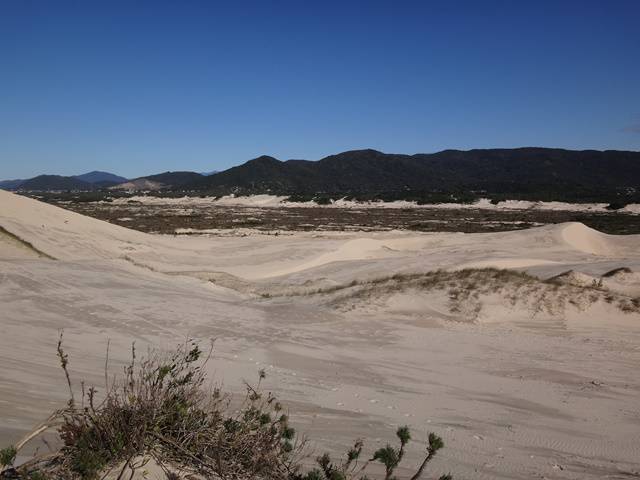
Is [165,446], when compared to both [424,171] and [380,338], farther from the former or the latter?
[424,171]

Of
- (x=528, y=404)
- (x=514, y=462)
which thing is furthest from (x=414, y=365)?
(x=514, y=462)

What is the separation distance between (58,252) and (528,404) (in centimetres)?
1812

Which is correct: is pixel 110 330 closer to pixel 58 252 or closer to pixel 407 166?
pixel 58 252

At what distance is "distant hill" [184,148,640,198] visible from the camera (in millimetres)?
137250

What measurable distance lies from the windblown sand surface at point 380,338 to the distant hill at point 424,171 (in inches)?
4406

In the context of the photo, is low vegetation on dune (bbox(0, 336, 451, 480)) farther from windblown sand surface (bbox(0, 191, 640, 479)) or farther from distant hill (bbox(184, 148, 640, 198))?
distant hill (bbox(184, 148, 640, 198))

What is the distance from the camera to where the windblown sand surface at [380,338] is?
5566 millimetres

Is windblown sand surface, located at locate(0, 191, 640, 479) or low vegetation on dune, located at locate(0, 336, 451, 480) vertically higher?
low vegetation on dune, located at locate(0, 336, 451, 480)

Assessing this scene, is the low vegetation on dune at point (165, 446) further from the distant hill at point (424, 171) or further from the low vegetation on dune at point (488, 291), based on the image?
the distant hill at point (424, 171)

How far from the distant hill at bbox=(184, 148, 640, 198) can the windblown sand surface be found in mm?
111905

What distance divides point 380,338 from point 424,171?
146 meters

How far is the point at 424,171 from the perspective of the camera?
152 meters

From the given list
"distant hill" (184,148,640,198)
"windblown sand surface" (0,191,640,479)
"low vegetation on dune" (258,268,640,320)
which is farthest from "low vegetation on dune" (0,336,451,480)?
"distant hill" (184,148,640,198)

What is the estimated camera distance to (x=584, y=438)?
18.5 feet
